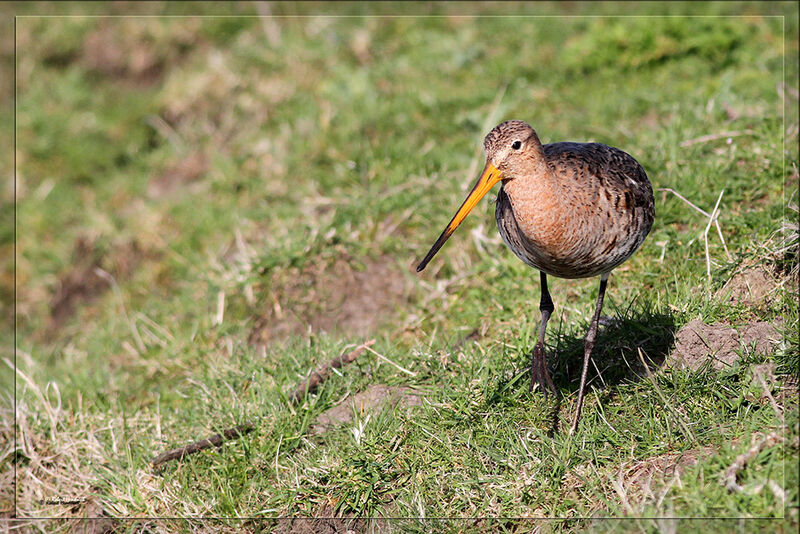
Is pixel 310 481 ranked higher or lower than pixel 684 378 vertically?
lower

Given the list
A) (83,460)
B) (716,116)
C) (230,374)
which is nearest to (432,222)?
(230,374)

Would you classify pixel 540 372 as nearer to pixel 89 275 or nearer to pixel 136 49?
pixel 89 275

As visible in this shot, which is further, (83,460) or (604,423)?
(83,460)

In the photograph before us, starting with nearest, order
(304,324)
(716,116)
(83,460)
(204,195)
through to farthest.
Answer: (83,460) → (304,324) → (716,116) → (204,195)

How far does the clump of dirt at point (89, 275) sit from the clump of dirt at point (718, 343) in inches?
181

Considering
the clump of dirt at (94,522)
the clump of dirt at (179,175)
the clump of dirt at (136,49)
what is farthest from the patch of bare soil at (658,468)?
the clump of dirt at (136,49)

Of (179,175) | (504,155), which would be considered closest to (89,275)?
(179,175)

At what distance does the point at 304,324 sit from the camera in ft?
17.6

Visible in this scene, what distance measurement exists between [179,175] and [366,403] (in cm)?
403

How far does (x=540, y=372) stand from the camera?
3939mm

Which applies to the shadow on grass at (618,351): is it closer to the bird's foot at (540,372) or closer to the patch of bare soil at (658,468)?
the bird's foot at (540,372)

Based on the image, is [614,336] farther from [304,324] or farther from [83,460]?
[83,460]

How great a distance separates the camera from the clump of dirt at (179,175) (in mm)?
7461

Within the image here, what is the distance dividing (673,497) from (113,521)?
2757 mm
